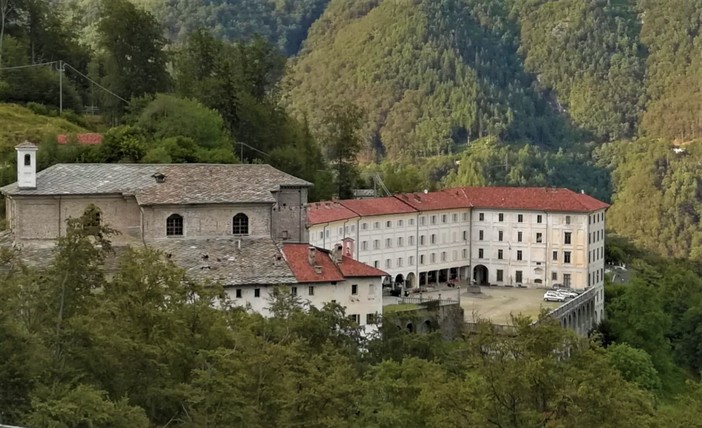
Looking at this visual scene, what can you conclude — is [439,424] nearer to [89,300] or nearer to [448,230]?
[89,300]

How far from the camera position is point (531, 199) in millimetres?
90000

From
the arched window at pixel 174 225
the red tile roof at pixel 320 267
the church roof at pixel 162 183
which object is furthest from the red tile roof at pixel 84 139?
the red tile roof at pixel 320 267

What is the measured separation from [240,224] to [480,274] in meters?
39.7

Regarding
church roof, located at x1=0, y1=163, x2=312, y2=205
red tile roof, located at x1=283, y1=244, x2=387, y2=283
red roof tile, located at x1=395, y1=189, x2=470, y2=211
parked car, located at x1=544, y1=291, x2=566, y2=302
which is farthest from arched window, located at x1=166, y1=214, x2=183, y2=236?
red roof tile, located at x1=395, y1=189, x2=470, y2=211

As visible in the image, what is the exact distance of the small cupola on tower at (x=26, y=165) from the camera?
172 ft

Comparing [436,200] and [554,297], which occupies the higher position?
[436,200]

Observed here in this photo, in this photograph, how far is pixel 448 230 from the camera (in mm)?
89438

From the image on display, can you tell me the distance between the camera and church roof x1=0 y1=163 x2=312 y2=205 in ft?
177

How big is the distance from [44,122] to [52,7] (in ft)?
82.0

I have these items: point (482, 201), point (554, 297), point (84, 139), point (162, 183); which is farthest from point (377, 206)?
point (162, 183)

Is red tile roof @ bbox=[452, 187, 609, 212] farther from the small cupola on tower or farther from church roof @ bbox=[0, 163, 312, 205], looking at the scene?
the small cupola on tower

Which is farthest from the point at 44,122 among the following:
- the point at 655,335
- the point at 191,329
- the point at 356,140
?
the point at 191,329

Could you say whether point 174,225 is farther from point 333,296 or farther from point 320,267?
point 333,296

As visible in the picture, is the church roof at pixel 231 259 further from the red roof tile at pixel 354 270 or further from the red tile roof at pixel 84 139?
the red tile roof at pixel 84 139
